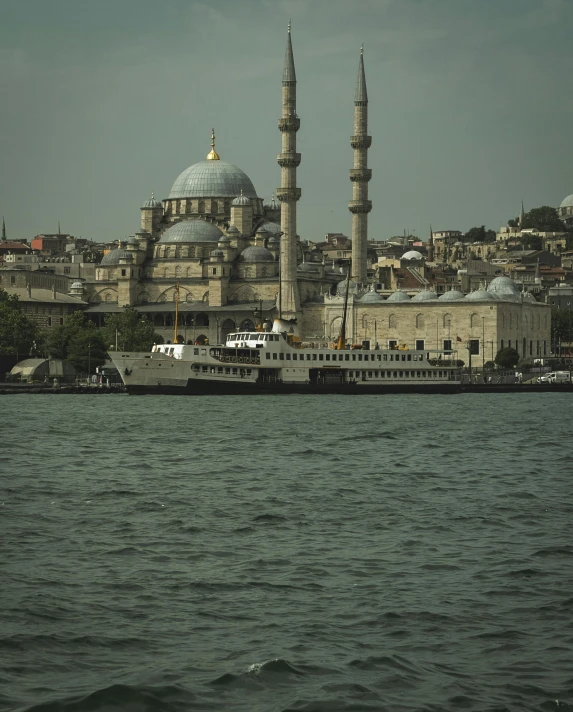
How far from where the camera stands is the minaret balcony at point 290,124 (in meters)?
76.2

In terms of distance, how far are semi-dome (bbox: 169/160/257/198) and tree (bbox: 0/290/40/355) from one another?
25.7 metres

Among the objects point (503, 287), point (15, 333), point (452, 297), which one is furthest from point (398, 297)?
point (15, 333)

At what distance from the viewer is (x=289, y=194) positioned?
76438 millimetres

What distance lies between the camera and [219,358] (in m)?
56.7

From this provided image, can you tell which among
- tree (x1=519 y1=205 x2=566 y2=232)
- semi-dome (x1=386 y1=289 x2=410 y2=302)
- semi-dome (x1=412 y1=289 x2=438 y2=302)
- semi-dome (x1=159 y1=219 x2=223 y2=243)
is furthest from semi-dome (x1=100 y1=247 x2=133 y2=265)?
tree (x1=519 y1=205 x2=566 y2=232)

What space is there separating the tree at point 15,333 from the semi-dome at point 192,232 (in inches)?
791

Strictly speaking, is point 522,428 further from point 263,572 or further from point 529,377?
point 529,377

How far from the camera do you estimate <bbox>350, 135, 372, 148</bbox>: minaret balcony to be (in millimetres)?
81125

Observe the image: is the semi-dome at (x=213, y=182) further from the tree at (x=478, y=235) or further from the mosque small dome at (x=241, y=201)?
the tree at (x=478, y=235)

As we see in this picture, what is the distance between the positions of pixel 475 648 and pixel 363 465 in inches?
568

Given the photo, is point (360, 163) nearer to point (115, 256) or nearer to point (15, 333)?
point (115, 256)

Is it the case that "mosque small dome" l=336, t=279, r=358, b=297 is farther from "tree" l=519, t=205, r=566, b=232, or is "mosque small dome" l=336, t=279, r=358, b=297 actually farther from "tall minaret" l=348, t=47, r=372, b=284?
"tree" l=519, t=205, r=566, b=232

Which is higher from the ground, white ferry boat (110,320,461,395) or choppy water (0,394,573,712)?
white ferry boat (110,320,461,395)

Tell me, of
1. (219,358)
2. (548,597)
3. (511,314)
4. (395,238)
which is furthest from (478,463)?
(395,238)
